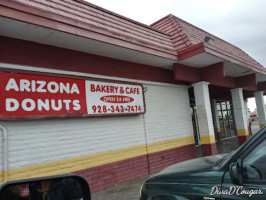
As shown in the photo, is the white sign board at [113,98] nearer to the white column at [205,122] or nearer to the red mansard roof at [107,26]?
the red mansard roof at [107,26]

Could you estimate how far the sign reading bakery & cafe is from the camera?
470cm

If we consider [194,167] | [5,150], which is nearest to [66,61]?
[5,150]

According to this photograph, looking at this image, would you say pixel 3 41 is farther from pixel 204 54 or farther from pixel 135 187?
pixel 204 54

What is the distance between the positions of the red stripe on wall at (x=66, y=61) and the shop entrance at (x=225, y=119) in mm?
11261

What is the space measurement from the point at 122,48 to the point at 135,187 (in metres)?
3.75

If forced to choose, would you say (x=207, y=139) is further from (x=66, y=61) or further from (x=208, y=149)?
(x=66, y=61)

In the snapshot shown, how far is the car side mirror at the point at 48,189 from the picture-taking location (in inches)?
58.8

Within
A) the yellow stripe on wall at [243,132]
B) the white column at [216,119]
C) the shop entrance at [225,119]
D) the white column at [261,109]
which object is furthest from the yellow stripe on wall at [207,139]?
the shop entrance at [225,119]

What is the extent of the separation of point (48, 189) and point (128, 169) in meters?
5.38

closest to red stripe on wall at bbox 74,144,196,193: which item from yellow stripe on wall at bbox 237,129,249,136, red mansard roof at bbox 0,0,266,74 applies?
red mansard roof at bbox 0,0,266,74

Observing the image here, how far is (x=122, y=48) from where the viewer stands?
20.1 ft

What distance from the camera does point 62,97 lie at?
18.0 ft

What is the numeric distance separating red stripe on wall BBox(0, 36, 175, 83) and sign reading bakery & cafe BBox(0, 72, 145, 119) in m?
0.35

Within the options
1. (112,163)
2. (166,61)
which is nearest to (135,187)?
(112,163)
